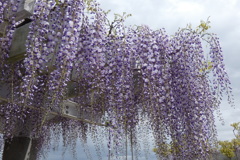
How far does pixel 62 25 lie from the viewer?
10.7 feet

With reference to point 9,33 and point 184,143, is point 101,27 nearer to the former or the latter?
point 9,33

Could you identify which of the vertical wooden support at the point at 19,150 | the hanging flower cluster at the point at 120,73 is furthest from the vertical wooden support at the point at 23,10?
the vertical wooden support at the point at 19,150

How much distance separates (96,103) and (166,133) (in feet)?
3.89

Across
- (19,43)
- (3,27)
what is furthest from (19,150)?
(3,27)

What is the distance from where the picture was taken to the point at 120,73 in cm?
379

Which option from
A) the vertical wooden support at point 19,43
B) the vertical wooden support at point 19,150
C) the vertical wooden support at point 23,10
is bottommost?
the vertical wooden support at point 19,150

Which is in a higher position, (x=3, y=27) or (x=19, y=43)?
(x=3, y=27)

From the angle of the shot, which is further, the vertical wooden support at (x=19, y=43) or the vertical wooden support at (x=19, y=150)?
the vertical wooden support at (x=19, y=150)

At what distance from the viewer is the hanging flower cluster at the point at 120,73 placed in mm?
3207

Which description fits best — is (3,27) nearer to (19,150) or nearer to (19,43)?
(19,43)

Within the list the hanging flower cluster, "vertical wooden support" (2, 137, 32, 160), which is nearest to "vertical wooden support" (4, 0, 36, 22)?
the hanging flower cluster

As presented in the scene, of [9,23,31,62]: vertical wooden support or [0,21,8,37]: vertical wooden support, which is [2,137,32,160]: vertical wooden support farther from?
[0,21,8,37]: vertical wooden support

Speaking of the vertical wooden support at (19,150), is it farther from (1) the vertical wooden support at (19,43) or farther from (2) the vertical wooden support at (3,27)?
(2) the vertical wooden support at (3,27)

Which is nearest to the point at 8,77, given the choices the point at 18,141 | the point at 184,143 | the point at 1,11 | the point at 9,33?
the point at 9,33
